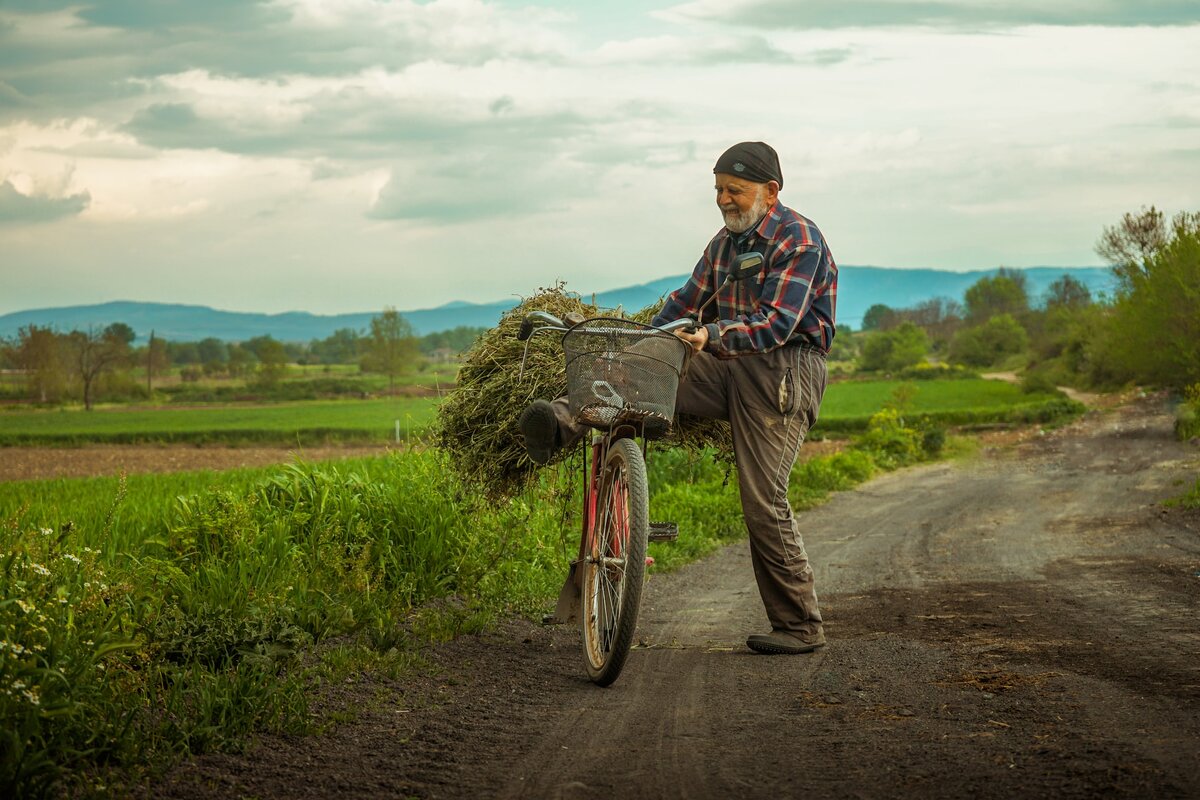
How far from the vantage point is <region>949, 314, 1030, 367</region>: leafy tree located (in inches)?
3494

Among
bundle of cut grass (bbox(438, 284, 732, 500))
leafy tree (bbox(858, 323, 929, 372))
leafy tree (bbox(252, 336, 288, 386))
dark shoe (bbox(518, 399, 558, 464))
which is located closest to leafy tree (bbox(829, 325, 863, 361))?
leafy tree (bbox(858, 323, 929, 372))

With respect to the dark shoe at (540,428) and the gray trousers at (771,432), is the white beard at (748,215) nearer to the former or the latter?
the gray trousers at (771,432)

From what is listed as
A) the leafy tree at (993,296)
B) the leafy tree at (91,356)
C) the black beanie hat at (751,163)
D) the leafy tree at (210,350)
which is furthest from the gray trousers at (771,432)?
the leafy tree at (993,296)

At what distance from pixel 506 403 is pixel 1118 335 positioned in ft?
117

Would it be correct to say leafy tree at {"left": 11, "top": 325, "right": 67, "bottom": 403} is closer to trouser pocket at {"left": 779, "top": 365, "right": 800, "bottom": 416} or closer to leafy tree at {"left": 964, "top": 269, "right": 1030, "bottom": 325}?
trouser pocket at {"left": 779, "top": 365, "right": 800, "bottom": 416}

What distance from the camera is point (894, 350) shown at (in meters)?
86.2

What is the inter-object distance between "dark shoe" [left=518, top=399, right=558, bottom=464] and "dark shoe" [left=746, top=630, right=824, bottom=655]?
4.75 feet

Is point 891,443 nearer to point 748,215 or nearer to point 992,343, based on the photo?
point 748,215

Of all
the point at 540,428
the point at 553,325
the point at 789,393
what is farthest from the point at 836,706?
the point at 553,325

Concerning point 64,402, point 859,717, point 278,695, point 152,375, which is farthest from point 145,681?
point 152,375

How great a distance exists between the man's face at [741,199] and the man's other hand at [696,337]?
0.77 metres

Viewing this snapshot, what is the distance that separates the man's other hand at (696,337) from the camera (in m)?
5.21

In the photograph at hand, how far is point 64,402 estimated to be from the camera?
195ft

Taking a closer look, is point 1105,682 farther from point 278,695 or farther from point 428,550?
point 428,550
